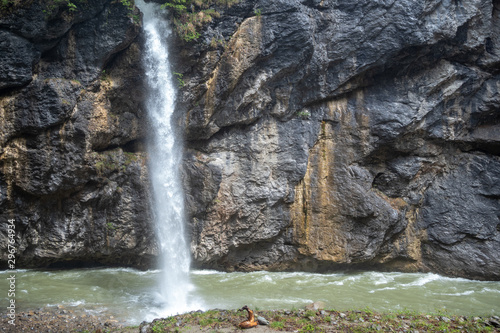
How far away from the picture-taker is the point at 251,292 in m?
9.74

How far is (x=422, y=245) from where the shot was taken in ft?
40.6

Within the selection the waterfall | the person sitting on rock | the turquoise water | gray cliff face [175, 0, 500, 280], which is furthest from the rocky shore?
gray cliff face [175, 0, 500, 280]

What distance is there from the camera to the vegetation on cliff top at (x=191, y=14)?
11.0m

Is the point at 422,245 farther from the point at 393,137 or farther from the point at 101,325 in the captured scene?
the point at 101,325

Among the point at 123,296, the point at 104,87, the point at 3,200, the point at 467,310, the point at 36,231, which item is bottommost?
the point at 467,310

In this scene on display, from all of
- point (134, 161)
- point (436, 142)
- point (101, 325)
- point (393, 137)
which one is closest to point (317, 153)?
point (393, 137)

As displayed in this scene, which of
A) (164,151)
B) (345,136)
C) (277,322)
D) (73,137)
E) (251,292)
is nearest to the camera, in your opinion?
(277,322)

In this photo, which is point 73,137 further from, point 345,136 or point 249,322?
point 345,136

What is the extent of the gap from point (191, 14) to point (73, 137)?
4.99 metres

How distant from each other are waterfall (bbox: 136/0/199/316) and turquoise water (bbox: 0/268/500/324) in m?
0.84

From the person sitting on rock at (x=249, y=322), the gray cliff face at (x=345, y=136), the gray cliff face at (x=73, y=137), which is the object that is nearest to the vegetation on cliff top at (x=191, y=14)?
the gray cliff face at (x=345, y=136)

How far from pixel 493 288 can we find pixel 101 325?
1053cm

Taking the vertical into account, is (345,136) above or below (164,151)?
above

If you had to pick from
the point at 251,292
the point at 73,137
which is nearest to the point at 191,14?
the point at 73,137
